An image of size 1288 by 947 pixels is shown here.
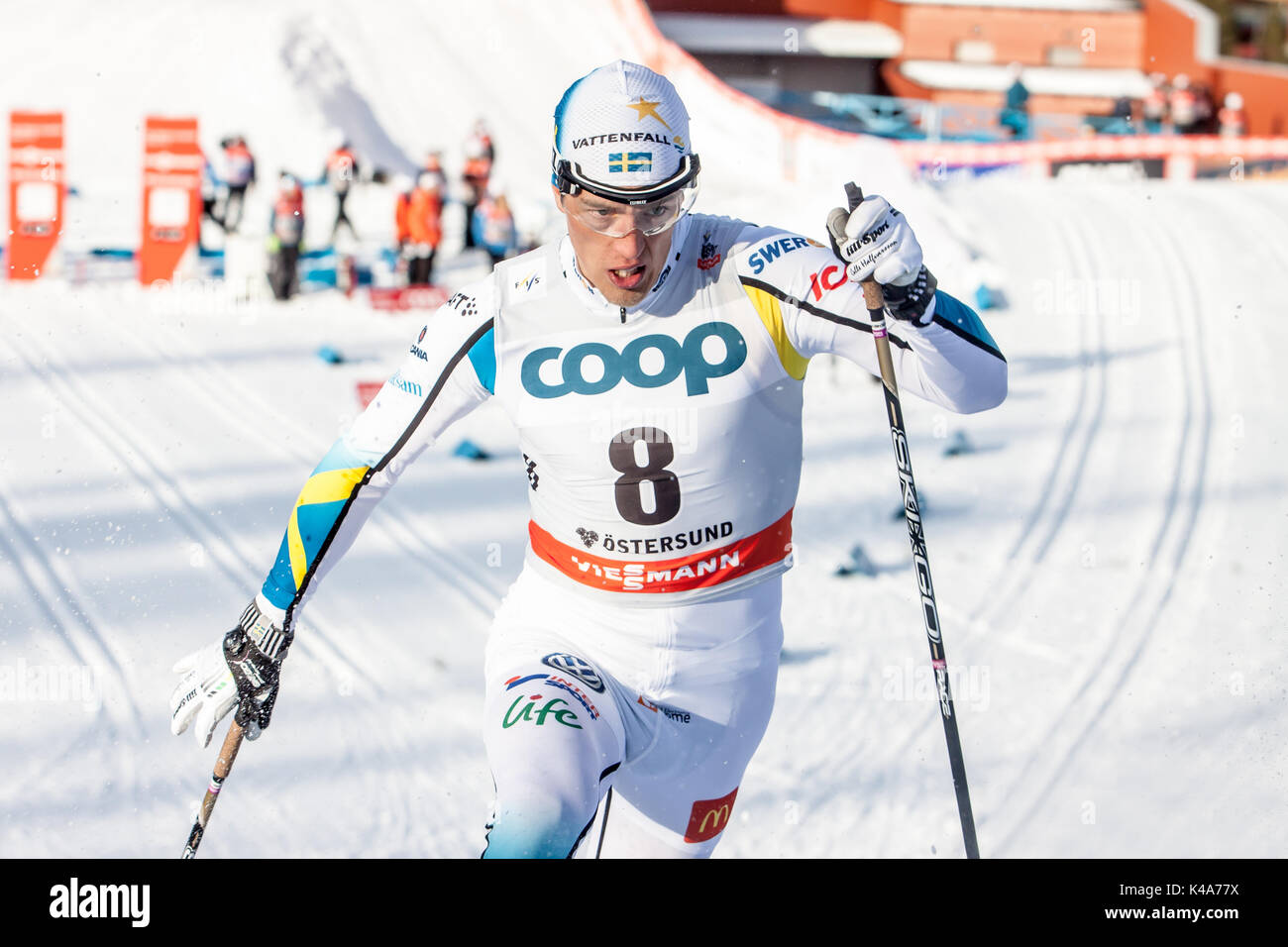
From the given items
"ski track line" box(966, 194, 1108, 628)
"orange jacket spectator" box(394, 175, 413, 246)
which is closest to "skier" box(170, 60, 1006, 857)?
"ski track line" box(966, 194, 1108, 628)

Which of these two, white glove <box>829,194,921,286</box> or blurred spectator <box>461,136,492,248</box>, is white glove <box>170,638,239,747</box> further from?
blurred spectator <box>461,136,492,248</box>

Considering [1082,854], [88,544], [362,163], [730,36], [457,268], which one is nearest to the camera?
[1082,854]

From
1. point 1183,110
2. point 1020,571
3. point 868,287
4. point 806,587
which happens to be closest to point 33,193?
point 806,587

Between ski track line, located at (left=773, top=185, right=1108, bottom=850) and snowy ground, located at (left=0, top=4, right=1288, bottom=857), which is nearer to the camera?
snowy ground, located at (left=0, top=4, right=1288, bottom=857)

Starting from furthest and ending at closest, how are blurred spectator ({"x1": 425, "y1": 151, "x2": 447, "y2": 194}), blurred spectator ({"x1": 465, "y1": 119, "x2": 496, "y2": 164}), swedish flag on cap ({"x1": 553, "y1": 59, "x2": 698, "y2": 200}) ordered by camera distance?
1. blurred spectator ({"x1": 465, "y1": 119, "x2": 496, "y2": 164})
2. blurred spectator ({"x1": 425, "y1": 151, "x2": 447, "y2": 194})
3. swedish flag on cap ({"x1": 553, "y1": 59, "x2": 698, "y2": 200})

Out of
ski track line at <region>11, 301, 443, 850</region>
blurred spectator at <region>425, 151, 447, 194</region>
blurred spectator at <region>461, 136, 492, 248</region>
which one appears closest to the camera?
ski track line at <region>11, 301, 443, 850</region>

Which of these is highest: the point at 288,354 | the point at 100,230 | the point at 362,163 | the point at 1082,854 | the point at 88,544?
the point at 362,163

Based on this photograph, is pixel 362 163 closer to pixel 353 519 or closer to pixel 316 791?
pixel 316 791

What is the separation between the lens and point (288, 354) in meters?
12.0

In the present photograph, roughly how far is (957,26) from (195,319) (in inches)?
914

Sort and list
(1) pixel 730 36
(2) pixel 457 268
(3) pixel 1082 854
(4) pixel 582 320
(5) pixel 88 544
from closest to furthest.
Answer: (4) pixel 582 320 < (3) pixel 1082 854 < (5) pixel 88 544 < (2) pixel 457 268 < (1) pixel 730 36

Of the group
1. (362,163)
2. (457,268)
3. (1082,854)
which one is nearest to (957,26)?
(362,163)

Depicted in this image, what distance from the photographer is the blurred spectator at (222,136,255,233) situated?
15273mm

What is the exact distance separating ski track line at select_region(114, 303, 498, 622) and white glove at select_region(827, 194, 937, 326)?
4.92 metres
